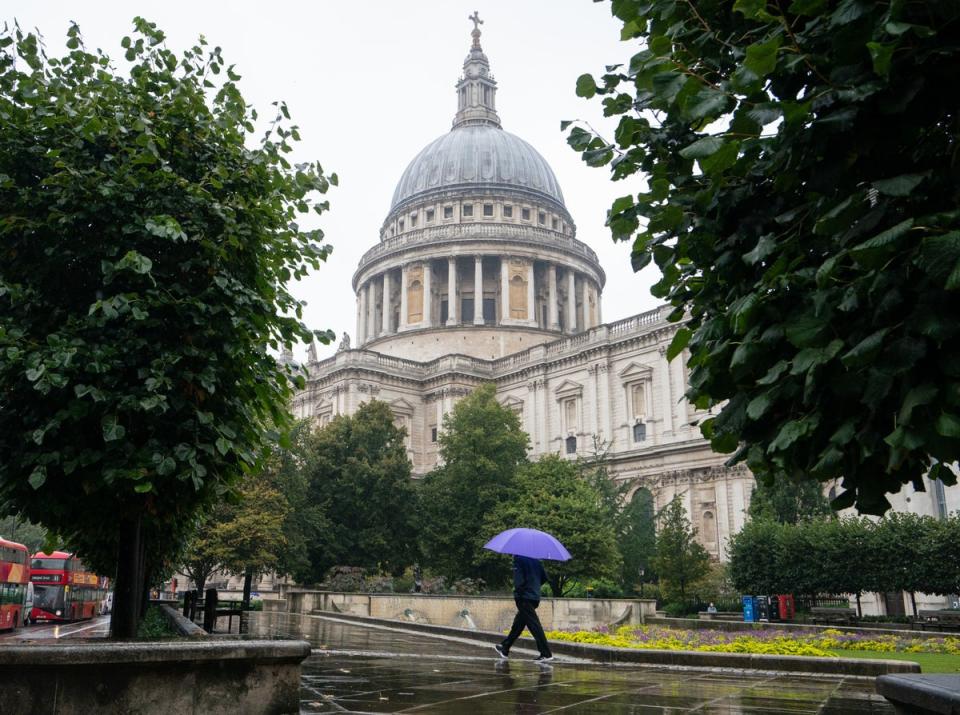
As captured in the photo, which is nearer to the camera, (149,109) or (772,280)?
(772,280)

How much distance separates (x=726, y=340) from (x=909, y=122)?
4.92 feet

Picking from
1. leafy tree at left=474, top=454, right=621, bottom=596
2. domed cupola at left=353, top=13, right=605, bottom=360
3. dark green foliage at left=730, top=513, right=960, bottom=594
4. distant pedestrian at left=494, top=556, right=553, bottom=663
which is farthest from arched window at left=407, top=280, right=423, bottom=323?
distant pedestrian at left=494, top=556, right=553, bottom=663

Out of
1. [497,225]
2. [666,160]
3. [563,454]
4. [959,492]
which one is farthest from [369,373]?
[666,160]

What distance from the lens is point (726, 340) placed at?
16.5 feet

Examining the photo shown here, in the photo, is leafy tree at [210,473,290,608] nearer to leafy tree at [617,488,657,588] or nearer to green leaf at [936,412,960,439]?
leafy tree at [617,488,657,588]

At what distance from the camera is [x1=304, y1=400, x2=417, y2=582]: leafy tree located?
144 feet

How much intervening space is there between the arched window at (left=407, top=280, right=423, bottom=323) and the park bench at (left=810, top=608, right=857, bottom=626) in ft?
164

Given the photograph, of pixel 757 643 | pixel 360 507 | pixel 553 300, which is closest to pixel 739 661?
pixel 757 643

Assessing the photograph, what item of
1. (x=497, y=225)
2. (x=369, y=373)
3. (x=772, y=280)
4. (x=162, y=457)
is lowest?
(x=162, y=457)

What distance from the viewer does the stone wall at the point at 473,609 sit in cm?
2834

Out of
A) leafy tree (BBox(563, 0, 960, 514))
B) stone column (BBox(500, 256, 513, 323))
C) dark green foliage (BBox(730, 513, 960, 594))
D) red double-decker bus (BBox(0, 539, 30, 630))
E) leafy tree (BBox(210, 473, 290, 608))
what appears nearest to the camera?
leafy tree (BBox(563, 0, 960, 514))

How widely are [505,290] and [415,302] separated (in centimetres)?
857

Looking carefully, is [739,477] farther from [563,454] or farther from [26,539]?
[26,539]

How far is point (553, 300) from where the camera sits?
256 ft
